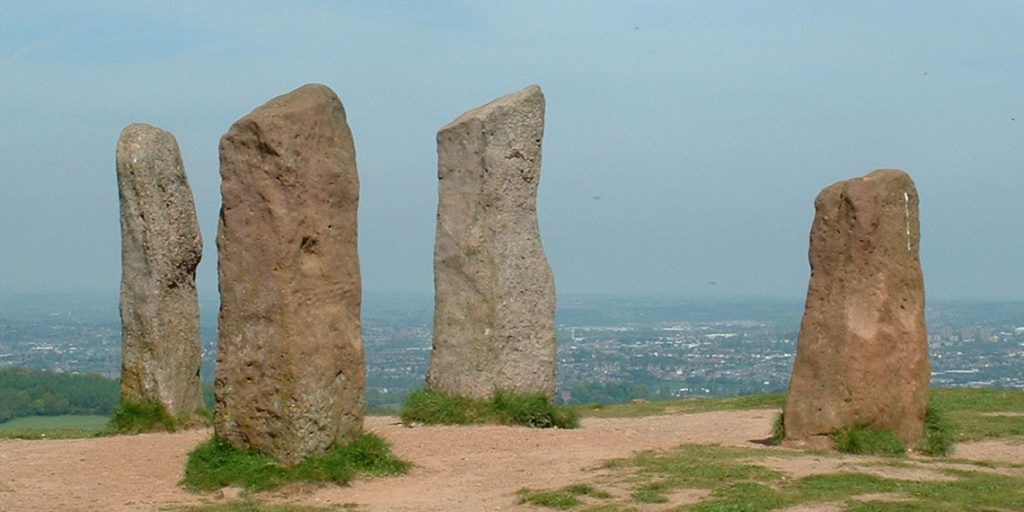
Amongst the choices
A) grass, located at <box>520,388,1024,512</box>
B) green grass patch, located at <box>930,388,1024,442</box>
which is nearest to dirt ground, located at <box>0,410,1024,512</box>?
grass, located at <box>520,388,1024,512</box>

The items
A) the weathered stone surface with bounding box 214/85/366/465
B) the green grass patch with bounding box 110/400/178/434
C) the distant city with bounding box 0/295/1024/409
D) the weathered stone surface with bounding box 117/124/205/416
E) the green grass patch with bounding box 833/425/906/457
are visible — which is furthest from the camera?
the distant city with bounding box 0/295/1024/409

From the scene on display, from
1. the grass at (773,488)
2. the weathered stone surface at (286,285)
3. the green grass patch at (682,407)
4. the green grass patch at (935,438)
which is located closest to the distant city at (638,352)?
the green grass patch at (682,407)

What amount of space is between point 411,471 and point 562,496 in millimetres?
2259

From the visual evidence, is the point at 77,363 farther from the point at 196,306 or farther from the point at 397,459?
the point at 397,459

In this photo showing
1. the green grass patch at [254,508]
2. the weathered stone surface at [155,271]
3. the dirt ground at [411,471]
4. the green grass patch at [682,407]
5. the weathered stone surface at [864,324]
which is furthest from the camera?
the green grass patch at [682,407]

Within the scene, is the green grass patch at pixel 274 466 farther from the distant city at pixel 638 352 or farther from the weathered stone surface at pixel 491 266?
the distant city at pixel 638 352

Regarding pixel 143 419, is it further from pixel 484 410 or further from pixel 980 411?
pixel 980 411

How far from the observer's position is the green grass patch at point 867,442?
1761 cm

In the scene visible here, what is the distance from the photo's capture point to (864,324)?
59.0 feet

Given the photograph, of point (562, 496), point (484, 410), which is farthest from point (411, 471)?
point (484, 410)

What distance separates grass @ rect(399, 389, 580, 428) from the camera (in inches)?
807

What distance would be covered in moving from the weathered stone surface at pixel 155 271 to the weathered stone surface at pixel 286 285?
5997 millimetres

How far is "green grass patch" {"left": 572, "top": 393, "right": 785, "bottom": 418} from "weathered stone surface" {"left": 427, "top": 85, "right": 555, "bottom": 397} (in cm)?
532

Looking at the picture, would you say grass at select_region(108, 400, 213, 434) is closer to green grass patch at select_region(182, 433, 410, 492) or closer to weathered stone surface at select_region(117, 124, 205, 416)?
weathered stone surface at select_region(117, 124, 205, 416)
